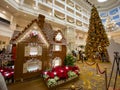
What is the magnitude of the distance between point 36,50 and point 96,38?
406cm

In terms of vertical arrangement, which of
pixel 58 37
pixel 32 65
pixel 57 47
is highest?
pixel 58 37

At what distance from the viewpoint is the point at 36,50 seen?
4.05 meters

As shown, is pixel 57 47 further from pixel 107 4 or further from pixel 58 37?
pixel 107 4

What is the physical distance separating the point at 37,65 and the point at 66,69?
1.25 metres

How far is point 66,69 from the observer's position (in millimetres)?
3953

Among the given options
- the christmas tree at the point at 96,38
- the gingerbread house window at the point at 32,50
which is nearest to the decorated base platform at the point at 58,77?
the gingerbread house window at the point at 32,50

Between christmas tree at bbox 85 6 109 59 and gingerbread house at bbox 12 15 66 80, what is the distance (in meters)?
2.33

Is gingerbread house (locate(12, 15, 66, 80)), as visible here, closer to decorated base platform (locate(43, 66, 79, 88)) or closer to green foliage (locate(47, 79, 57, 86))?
decorated base platform (locate(43, 66, 79, 88))

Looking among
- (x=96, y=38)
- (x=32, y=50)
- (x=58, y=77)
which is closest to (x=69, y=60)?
(x=58, y=77)

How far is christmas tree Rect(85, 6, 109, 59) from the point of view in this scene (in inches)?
241

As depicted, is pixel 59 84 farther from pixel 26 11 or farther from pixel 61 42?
pixel 26 11

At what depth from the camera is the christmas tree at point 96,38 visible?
6.11 meters

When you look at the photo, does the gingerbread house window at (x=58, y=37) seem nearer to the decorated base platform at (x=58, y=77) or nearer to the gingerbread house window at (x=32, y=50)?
the gingerbread house window at (x=32, y=50)

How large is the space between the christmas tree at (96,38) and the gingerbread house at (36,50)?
7.64 ft
